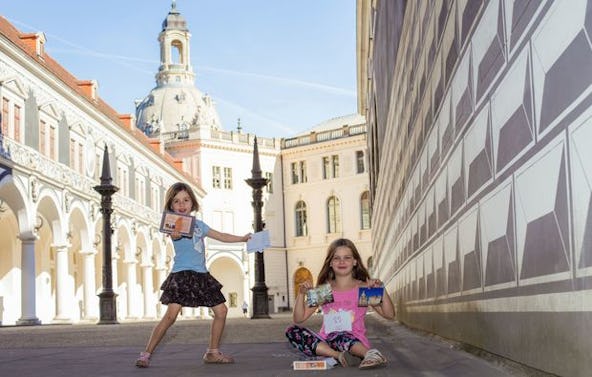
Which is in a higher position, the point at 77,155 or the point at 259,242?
the point at 77,155

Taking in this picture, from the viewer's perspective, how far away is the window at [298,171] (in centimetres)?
6022

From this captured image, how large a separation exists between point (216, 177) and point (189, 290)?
5360 cm

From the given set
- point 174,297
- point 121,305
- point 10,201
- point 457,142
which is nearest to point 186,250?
point 174,297

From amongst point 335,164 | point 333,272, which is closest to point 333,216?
point 335,164

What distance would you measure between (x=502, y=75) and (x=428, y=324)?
183 inches

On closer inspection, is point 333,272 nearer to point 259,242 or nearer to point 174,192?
point 259,242

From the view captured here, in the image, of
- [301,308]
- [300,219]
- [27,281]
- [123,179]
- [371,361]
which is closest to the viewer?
[371,361]

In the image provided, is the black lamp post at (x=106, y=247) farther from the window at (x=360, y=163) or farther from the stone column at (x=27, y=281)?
the window at (x=360, y=163)

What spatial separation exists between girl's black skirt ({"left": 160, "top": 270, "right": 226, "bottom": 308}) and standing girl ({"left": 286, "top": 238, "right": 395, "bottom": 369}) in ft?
2.70

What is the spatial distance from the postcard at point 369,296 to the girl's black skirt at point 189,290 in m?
1.17

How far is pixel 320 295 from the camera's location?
4.95m

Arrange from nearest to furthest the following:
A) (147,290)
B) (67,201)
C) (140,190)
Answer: (67,201) < (147,290) < (140,190)

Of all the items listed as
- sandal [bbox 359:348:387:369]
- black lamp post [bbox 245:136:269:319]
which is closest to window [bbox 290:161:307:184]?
black lamp post [bbox 245:136:269:319]

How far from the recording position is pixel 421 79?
721 centimetres
